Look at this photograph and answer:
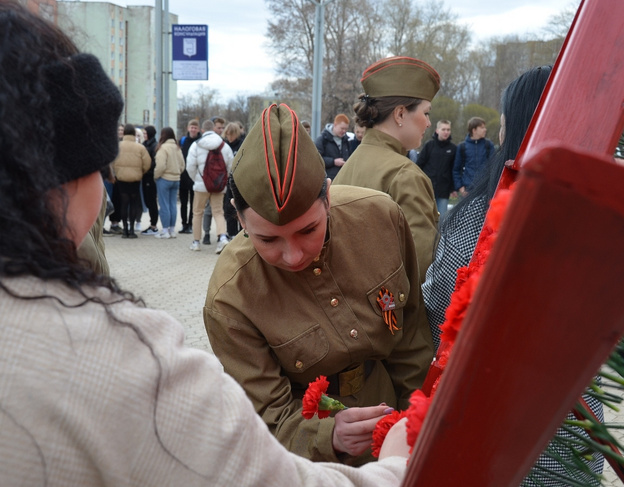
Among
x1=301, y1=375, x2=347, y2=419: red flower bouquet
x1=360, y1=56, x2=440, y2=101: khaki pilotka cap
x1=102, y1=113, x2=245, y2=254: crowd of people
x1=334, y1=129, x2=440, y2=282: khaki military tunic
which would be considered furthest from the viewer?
x1=102, y1=113, x2=245, y2=254: crowd of people

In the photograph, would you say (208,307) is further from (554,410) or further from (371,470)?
(554,410)

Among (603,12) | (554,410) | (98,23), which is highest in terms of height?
(603,12)

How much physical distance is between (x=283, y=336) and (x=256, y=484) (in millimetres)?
1019

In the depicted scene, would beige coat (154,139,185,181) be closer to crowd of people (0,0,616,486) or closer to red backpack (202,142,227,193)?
red backpack (202,142,227,193)

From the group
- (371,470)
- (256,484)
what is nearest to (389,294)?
(371,470)

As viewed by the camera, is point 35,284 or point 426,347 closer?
point 35,284

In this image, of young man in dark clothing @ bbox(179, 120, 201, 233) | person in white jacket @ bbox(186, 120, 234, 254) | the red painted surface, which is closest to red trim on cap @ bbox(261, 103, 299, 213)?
the red painted surface

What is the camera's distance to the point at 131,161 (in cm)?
1102

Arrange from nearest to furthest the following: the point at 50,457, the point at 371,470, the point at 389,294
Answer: the point at 50,457
the point at 371,470
the point at 389,294

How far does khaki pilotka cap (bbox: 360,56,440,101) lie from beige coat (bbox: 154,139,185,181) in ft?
26.9

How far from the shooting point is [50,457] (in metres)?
0.78

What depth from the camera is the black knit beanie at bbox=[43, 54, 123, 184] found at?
848 millimetres

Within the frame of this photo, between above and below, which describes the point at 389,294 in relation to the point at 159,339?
below

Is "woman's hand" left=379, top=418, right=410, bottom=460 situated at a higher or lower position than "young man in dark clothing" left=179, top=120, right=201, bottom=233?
higher
